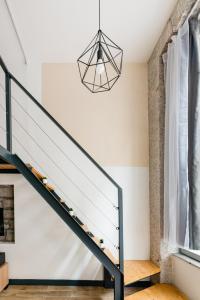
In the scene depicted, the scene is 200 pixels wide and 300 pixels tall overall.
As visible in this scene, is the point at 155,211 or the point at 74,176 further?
the point at 74,176

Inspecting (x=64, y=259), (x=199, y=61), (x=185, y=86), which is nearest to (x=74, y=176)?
(x=64, y=259)

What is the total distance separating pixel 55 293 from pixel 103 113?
8.47ft

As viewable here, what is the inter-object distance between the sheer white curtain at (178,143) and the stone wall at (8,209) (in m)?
2.26

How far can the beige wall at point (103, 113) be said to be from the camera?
12.8 ft

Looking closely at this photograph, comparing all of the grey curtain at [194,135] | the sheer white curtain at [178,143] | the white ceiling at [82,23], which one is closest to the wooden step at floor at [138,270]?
the sheer white curtain at [178,143]

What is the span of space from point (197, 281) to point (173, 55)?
235 centimetres

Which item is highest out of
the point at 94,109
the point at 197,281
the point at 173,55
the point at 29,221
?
the point at 173,55

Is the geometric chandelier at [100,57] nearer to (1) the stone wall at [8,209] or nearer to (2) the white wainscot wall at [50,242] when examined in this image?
(2) the white wainscot wall at [50,242]

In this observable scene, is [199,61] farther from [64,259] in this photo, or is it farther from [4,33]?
[64,259]

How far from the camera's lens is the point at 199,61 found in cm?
257

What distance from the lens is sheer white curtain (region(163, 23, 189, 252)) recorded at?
105 inches

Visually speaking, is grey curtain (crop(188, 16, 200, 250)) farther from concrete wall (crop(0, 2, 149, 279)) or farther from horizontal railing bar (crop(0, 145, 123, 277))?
concrete wall (crop(0, 2, 149, 279))

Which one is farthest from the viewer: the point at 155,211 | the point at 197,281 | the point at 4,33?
the point at 155,211

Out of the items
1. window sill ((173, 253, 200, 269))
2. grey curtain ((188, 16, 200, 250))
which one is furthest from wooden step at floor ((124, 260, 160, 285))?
grey curtain ((188, 16, 200, 250))
